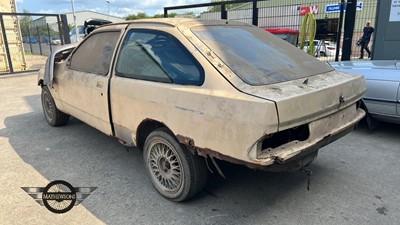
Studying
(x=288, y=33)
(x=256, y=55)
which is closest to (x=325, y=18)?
(x=288, y=33)

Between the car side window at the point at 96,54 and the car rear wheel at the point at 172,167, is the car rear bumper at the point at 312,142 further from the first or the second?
the car side window at the point at 96,54

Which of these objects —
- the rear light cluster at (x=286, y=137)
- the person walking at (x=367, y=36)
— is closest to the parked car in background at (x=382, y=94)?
the rear light cluster at (x=286, y=137)

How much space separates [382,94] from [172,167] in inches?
123

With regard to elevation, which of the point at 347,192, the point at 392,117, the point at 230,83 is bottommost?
the point at 347,192

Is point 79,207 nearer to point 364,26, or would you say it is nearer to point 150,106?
point 150,106

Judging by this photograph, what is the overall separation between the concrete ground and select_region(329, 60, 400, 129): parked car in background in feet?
1.12

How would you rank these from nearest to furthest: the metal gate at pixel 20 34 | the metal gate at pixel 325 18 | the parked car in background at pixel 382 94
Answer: the parked car in background at pixel 382 94 < the metal gate at pixel 325 18 < the metal gate at pixel 20 34

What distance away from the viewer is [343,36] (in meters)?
7.32

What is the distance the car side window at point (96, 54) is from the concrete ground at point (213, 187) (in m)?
1.11

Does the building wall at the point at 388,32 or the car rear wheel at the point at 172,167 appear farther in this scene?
the building wall at the point at 388,32

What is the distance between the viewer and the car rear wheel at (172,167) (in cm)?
278

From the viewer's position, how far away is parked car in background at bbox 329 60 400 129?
13.8 ft

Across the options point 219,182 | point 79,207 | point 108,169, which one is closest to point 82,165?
point 108,169

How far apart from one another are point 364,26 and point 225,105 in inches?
299
